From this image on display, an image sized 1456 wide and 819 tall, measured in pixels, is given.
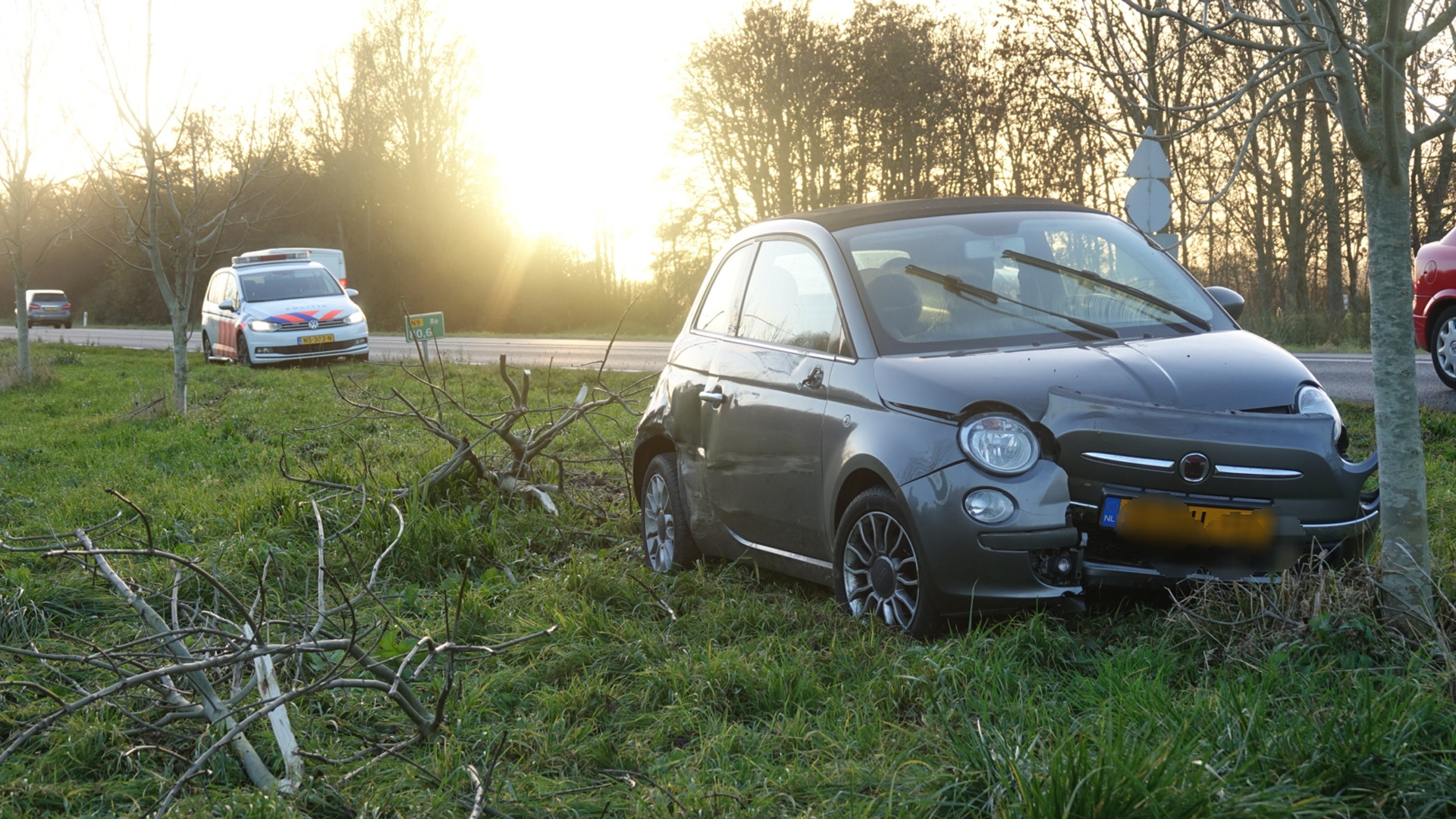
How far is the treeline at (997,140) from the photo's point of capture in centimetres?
2481

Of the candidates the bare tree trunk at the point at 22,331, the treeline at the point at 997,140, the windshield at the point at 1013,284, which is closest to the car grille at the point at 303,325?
the bare tree trunk at the point at 22,331

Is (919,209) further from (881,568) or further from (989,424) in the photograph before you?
(881,568)

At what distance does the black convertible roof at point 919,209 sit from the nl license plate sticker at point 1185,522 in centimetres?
195

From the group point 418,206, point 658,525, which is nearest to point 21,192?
point 658,525

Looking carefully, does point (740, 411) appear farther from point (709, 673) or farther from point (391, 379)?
point (391, 379)

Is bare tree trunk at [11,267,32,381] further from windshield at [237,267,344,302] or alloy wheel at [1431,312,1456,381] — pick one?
alloy wheel at [1431,312,1456,381]

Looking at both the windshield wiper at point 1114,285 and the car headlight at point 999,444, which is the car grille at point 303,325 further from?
the car headlight at point 999,444

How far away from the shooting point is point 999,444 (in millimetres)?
4250

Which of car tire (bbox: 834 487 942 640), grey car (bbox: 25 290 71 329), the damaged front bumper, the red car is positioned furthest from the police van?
grey car (bbox: 25 290 71 329)

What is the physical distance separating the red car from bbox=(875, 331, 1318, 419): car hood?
25.9 ft

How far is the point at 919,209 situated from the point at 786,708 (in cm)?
273

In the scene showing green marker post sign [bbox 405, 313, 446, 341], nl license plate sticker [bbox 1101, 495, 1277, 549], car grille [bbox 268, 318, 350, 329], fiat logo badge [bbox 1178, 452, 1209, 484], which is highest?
car grille [bbox 268, 318, 350, 329]

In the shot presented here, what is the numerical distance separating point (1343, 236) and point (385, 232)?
31.6 meters

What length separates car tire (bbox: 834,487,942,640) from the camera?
437cm
